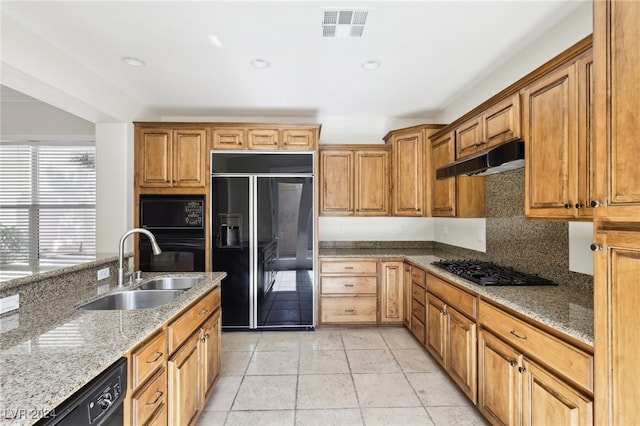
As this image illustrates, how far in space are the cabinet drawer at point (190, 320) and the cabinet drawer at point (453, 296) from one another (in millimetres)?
1826

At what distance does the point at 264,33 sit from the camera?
2225 millimetres

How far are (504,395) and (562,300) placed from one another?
2.07ft

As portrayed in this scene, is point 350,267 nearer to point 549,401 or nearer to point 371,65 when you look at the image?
point 371,65

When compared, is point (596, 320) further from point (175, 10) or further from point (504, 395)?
point (175, 10)

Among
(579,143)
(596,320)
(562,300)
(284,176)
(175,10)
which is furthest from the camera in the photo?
(284,176)

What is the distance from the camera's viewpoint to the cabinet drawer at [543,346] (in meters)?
1.25

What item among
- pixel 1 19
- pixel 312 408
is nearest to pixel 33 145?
pixel 1 19

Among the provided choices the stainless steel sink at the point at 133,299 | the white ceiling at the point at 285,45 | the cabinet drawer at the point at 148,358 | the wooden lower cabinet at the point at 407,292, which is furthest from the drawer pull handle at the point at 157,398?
the wooden lower cabinet at the point at 407,292

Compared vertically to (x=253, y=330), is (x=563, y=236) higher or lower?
higher

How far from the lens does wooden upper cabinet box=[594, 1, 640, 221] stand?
1030mm

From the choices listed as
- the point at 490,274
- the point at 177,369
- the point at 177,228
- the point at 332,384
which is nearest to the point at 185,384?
the point at 177,369

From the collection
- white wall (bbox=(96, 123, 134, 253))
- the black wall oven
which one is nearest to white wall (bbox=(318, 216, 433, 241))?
the black wall oven

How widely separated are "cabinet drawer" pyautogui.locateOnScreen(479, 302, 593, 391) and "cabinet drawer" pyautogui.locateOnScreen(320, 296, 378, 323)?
5.89 ft

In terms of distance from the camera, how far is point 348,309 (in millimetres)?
3633
